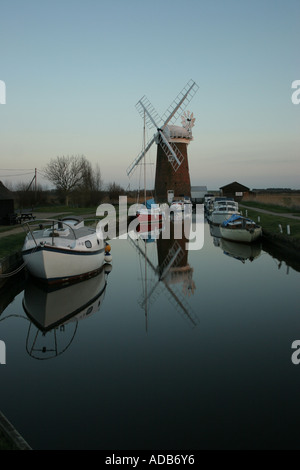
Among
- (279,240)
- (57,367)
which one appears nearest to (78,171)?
(279,240)

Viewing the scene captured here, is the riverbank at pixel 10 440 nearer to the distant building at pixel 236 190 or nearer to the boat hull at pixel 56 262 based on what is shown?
the boat hull at pixel 56 262

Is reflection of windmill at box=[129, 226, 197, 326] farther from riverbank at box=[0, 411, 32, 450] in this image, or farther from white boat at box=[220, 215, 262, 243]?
riverbank at box=[0, 411, 32, 450]

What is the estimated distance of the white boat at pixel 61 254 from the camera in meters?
14.0

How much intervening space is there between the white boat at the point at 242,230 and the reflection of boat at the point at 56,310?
11.0m

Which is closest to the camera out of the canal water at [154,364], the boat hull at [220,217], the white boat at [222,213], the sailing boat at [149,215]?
the canal water at [154,364]

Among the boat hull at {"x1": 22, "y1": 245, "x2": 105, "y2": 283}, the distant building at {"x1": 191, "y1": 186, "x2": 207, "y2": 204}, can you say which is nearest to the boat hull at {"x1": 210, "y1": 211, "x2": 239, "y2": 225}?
the boat hull at {"x1": 22, "y1": 245, "x2": 105, "y2": 283}

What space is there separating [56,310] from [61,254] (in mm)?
2653

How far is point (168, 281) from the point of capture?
16.0m

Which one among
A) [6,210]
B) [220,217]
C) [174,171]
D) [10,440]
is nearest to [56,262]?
[10,440]

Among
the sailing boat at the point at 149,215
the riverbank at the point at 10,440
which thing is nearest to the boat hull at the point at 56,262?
the riverbank at the point at 10,440

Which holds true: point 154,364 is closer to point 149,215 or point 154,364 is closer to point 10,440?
point 10,440

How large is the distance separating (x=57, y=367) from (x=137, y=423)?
8.98 ft

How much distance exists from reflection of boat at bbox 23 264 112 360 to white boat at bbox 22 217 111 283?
0.46m

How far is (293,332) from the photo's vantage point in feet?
32.7
